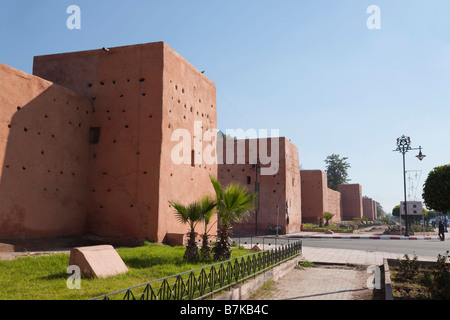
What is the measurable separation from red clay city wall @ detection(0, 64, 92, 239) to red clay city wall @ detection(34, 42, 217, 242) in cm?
68

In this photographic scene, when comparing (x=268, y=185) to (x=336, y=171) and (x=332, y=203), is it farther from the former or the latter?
(x=336, y=171)

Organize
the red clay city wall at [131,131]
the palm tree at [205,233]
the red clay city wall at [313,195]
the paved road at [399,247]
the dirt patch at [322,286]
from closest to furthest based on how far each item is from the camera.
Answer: the dirt patch at [322,286]
the palm tree at [205,233]
the red clay city wall at [131,131]
the paved road at [399,247]
the red clay city wall at [313,195]

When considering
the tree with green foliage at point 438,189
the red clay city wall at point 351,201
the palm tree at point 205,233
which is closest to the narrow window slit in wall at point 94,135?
the palm tree at point 205,233

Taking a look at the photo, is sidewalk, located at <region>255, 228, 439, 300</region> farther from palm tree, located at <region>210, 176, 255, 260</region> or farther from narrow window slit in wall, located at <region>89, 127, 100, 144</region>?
narrow window slit in wall, located at <region>89, 127, 100, 144</region>

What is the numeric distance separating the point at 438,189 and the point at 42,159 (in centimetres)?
1175

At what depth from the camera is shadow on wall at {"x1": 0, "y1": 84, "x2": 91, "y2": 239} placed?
37.7 feet

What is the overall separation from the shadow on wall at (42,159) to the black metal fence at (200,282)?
21.3ft

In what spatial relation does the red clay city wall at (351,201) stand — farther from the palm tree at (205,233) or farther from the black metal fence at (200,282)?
the palm tree at (205,233)

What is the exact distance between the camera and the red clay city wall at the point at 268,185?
28.5 metres

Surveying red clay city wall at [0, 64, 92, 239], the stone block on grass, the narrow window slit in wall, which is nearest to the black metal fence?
the stone block on grass

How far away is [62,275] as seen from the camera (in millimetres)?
8023

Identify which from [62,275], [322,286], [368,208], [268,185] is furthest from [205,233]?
[368,208]

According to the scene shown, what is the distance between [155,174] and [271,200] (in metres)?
16.1

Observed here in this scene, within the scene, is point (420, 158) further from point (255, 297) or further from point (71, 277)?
point (71, 277)
